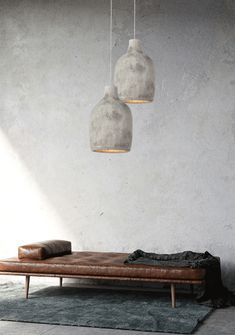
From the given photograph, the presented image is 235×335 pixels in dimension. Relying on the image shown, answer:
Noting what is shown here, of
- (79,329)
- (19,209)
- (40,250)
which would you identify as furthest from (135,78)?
(19,209)

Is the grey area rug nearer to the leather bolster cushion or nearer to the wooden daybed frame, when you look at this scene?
the wooden daybed frame

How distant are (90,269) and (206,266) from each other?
1191 mm

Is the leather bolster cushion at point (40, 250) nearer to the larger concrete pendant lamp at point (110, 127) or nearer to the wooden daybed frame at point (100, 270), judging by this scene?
the wooden daybed frame at point (100, 270)

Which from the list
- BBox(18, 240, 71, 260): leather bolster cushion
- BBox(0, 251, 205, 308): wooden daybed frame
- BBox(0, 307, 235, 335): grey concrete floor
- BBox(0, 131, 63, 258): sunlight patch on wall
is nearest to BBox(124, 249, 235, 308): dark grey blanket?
BBox(0, 251, 205, 308): wooden daybed frame

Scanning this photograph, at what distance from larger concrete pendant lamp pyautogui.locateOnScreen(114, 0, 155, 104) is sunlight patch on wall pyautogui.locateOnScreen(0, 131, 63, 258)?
3613 millimetres

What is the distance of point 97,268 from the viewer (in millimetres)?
6879

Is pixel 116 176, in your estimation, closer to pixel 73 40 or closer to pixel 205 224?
pixel 205 224

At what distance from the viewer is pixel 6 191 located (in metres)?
8.59

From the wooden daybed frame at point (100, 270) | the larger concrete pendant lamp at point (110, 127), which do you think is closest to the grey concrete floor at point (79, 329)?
the wooden daybed frame at point (100, 270)

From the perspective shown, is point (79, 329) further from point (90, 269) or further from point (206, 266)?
point (206, 266)

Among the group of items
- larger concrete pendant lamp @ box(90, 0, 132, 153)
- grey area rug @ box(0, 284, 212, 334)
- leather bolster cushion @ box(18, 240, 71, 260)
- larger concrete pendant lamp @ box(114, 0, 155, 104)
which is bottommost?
grey area rug @ box(0, 284, 212, 334)

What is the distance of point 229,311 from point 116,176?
2403 mm

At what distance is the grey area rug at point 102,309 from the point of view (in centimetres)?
588

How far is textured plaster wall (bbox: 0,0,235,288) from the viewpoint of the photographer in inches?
309
